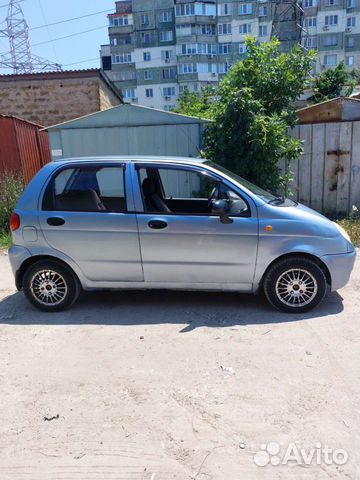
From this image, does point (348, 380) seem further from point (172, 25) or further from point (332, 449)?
point (172, 25)

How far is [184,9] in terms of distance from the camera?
5484 cm

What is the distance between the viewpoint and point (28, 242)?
4469 mm

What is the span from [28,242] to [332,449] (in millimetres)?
3570

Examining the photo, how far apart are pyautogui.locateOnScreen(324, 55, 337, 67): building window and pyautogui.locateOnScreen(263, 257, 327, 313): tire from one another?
197ft

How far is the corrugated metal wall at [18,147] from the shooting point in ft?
30.6

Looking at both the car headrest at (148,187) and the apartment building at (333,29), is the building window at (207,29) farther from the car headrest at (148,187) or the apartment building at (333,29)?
the car headrest at (148,187)

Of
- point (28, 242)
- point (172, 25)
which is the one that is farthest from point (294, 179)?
point (172, 25)

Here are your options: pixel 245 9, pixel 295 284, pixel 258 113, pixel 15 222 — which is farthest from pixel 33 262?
pixel 245 9

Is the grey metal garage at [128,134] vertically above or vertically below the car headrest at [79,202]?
above

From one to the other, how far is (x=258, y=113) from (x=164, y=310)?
4389 mm

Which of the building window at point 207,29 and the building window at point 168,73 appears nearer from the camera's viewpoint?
the building window at point 207,29

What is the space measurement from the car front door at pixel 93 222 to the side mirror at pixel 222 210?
0.90 meters

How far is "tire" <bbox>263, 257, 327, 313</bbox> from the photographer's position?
4.28 metres

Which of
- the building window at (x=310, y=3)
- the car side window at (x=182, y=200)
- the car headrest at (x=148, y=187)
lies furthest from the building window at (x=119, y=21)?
the car headrest at (x=148, y=187)
